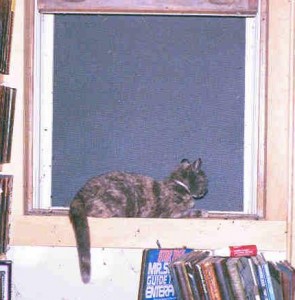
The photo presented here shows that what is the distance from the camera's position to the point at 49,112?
2.51 m

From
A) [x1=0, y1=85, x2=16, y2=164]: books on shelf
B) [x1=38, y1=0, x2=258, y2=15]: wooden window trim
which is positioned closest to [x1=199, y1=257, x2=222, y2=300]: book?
[x1=0, y1=85, x2=16, y2=164]: books on shelf

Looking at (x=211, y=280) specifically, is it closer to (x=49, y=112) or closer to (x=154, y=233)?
(x=154, y=233)

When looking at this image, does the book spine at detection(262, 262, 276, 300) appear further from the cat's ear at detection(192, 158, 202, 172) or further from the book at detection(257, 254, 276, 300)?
the cat's ear at detection(192, 158, 202, 172)

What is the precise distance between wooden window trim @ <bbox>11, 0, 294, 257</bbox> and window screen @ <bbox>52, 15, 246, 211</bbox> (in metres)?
0.15

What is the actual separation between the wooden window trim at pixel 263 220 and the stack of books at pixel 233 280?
0.18m

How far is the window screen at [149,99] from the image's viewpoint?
2.47 meters

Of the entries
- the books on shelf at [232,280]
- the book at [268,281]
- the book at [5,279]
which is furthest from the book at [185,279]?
the book at [5,279]

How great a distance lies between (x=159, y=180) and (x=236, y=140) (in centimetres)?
33

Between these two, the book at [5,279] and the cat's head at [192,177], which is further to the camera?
the cat's head at [192,177]

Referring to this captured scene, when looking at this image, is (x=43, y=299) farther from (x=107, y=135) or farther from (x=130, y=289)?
(x=107, y=135)

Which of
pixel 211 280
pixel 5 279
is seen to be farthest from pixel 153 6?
pixel 5 279

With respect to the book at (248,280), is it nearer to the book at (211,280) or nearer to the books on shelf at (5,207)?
the book at (211,280)

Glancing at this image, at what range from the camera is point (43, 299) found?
2391mm

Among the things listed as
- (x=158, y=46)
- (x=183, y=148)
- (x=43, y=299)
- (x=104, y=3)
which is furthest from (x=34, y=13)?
(x=43, y=299)
